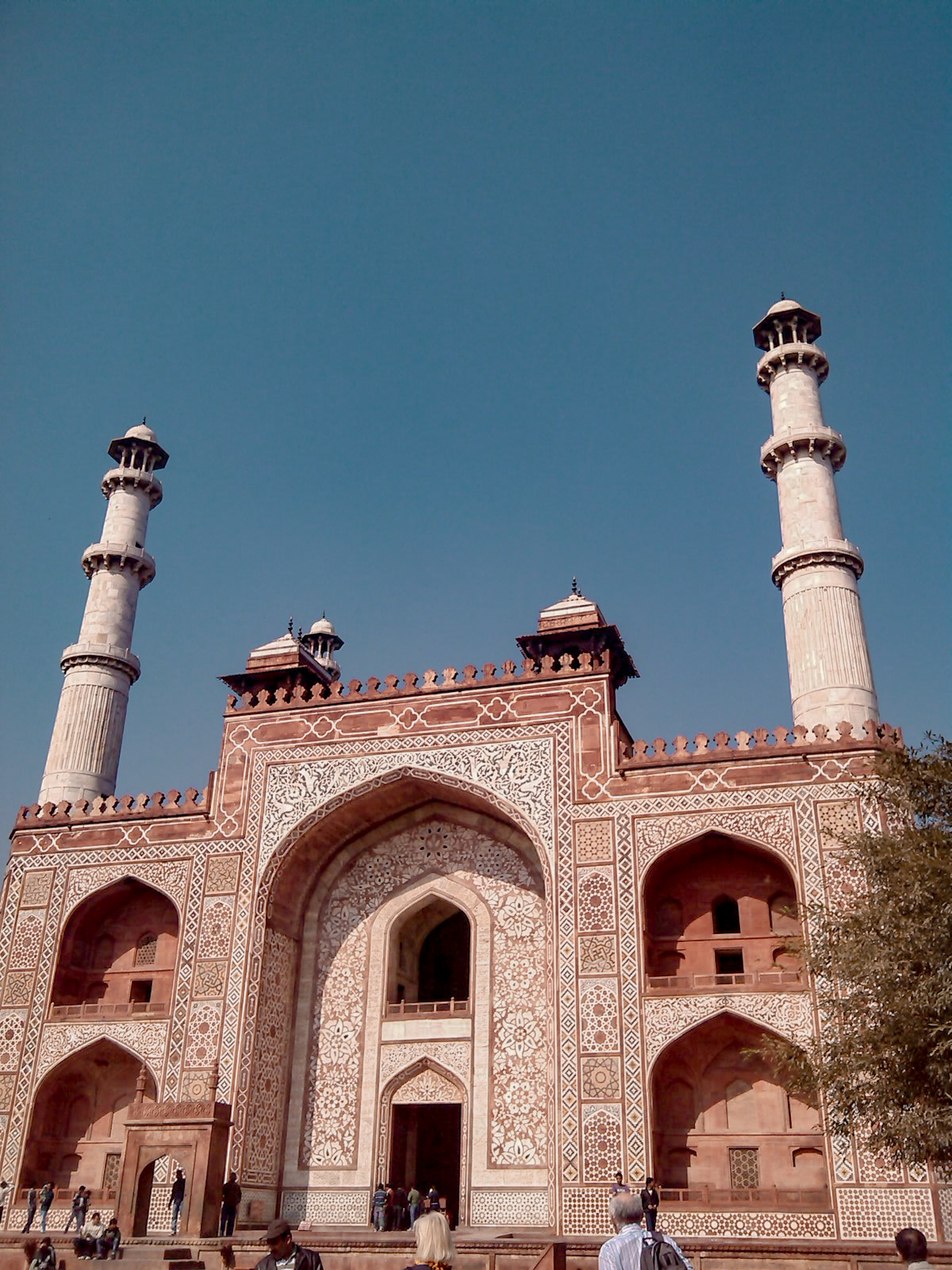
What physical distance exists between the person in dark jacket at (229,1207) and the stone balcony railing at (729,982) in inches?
222

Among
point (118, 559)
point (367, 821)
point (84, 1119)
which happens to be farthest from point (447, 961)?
point (118, 559)

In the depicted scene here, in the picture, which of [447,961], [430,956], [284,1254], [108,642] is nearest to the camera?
[284,1254]

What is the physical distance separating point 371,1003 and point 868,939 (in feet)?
27.3

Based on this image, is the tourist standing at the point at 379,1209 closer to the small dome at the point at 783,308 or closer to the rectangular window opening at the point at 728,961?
the rectangular window opening at the point at 728,961

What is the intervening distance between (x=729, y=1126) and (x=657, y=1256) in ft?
38.9

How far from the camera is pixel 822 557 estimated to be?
18656 millimetres

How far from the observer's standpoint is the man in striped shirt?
3.87 m

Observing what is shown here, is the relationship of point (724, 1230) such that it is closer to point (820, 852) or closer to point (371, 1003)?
point (820, 852)

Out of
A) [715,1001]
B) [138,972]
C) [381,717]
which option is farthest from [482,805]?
[138,972]

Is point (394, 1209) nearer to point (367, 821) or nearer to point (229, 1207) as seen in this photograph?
point (229, 1207)

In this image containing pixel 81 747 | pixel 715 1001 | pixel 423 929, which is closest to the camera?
pixel 715 1001

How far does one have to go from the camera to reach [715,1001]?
14.6 m

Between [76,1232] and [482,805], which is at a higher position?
[482,805]

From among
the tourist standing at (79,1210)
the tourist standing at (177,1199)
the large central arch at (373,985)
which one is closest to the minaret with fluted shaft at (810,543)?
the large central arch at (373,985)
